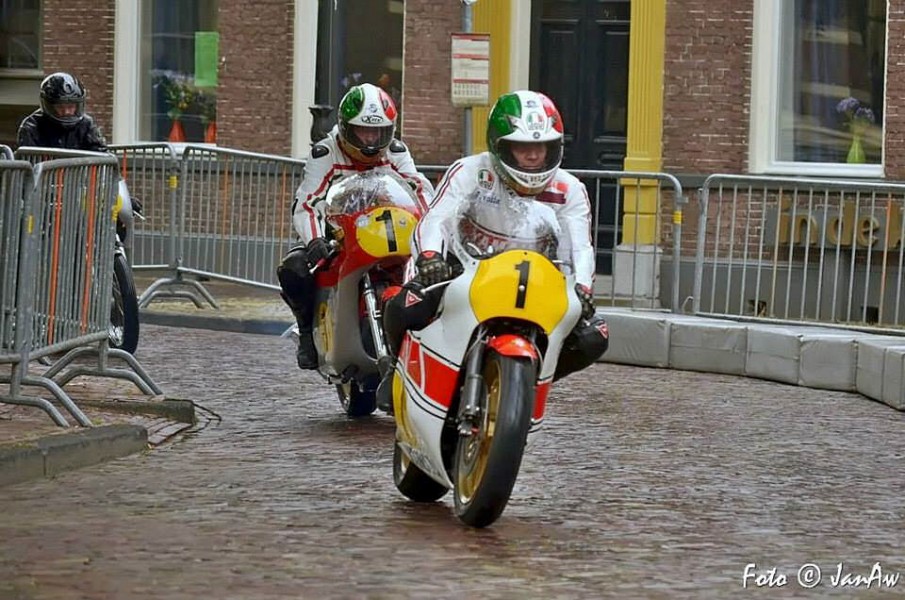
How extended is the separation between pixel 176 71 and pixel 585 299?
50.2 ft

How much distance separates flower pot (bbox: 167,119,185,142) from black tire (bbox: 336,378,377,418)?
1157 cm

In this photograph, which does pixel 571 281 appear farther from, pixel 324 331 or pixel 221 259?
pixel 221 259

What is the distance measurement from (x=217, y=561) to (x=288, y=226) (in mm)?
10394

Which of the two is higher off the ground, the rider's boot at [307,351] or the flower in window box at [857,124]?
the flower in window box at [857,124]

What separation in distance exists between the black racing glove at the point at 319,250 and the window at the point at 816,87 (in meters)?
9.22

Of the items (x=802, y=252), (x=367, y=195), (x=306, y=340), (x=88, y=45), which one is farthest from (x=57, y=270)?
(x=88, y=45)

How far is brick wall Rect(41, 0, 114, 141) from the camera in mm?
22766

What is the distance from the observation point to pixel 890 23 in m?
18.6

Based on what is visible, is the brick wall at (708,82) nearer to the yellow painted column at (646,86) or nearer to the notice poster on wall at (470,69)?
the yellow painted column at (646,86)

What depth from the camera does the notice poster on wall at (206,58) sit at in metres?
22.3

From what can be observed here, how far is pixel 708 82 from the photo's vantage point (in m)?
19.4

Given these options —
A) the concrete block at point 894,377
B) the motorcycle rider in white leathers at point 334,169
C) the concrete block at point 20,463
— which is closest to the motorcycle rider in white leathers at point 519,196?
the concrete block at point 20,463

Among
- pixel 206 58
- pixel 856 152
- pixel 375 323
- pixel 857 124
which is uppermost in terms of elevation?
pixel 206 58

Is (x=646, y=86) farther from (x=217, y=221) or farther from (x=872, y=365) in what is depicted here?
(x=872, y=365)
